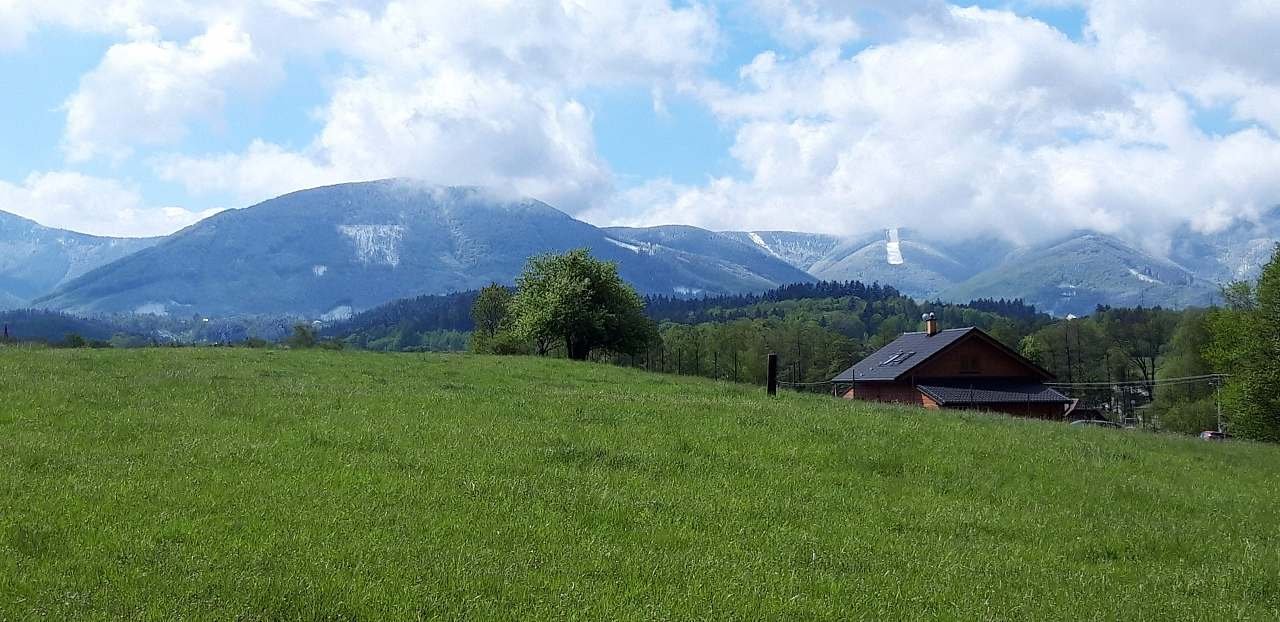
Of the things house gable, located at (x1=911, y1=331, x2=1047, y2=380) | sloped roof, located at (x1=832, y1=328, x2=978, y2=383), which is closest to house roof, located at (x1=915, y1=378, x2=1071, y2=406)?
house gable, located at (x1=911, y1=331, x2=1047, y2=380)

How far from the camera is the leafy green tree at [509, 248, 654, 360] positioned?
235 feet

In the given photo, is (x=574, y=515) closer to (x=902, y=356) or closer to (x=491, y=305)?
(x=902, y=356)

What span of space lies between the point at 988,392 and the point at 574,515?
70.7 metres

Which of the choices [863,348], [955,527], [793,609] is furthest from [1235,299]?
[863,348]

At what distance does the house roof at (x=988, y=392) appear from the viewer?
72750 millimetres

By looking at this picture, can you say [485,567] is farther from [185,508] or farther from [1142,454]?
[1142,454]

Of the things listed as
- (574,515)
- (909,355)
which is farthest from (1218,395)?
(574,515)

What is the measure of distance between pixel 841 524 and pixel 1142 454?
13.9m

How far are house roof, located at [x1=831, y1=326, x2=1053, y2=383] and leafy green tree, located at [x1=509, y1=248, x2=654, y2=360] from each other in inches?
833

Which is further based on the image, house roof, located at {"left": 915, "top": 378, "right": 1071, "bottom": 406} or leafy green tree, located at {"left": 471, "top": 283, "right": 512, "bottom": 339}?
leafy green tree, located at {"left": 471, "top": 283, "right": 512, "bottom": 339}

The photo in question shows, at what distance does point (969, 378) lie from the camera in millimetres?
77188

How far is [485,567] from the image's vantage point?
944 centimetres

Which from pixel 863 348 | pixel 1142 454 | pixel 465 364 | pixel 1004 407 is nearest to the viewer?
pixel 1142 454

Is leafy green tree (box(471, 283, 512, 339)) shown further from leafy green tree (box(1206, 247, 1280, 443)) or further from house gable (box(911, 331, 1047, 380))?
leafy green tree (box(1206, 247, 1280, 443))
